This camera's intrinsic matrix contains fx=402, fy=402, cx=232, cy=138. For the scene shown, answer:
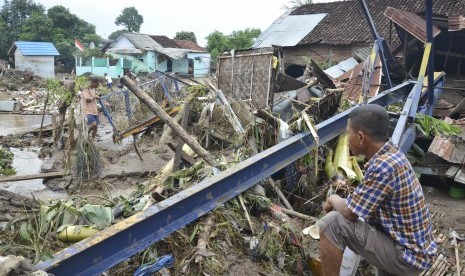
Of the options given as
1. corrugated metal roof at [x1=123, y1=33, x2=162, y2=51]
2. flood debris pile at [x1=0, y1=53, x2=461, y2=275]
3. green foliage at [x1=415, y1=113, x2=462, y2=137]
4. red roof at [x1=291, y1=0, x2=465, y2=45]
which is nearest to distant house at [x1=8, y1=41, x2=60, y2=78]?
corrugated metal roof at [x1=123, y1=33, x2=162, y2=51]

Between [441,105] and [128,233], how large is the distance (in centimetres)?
947

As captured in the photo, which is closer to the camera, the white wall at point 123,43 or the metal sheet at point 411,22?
the metal sheet at point 411,22

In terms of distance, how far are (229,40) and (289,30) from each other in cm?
1443

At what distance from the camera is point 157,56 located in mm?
42562

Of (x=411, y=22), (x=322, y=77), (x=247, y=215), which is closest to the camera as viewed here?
(x=247, y=215)

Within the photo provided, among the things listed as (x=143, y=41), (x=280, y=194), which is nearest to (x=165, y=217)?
(x=280, y=194)

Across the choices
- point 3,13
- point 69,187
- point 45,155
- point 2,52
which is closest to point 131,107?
point 45,155

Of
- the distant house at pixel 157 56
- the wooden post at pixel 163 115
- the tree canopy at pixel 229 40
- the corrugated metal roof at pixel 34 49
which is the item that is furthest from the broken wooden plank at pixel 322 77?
the corrugated metal roof at pixel 34 49

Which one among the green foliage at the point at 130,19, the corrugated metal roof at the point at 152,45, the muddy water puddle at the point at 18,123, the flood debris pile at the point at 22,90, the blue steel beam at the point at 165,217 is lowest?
the muddy water puddle at the point at 18,123

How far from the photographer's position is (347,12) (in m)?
26.2

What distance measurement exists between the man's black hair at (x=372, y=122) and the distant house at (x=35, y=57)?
41.5 m

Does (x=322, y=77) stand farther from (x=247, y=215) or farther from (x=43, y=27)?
(x=43, y=27)

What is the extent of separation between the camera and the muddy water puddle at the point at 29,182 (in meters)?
6.98

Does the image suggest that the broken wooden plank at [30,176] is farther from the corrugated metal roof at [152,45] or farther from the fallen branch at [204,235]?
the corrugated metal roof at [152,45]
